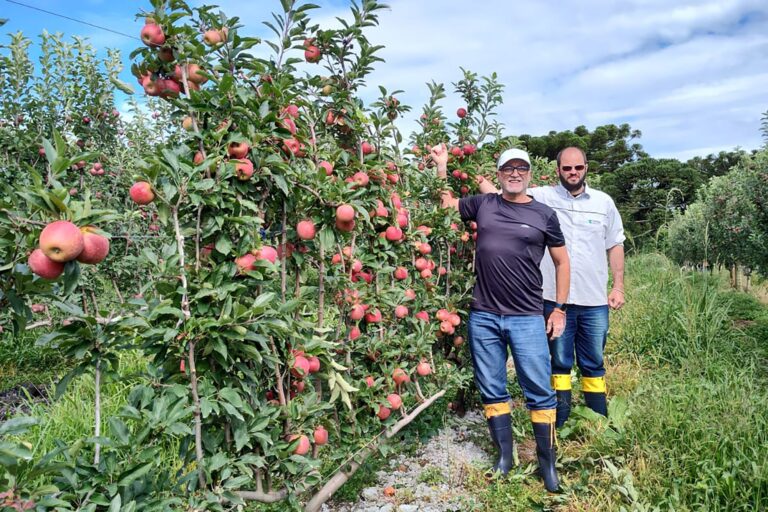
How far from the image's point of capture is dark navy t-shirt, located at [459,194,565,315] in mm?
2984

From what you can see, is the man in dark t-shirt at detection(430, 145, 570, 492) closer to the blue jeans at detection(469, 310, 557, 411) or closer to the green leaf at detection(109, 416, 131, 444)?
the blue jeans at detection(469, 310, 557, 411)

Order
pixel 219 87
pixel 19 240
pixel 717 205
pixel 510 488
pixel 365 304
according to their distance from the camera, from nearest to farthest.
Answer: pixel 19 240
pixel 219 87
pixel 365 304
pixel 510 488
pixel 717 205

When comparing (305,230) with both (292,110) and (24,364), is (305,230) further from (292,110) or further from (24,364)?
(24,364)

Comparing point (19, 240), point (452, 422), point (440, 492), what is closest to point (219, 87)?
point (19, 240)

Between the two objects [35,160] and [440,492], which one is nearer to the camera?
[440,492]

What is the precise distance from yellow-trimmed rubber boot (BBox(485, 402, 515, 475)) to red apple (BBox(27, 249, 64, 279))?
255cm

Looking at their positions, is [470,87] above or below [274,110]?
above

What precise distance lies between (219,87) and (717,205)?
10.8m

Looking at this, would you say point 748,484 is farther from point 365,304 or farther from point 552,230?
point 365,304

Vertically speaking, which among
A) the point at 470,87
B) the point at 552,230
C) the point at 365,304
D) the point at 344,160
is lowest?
the point at 365,304

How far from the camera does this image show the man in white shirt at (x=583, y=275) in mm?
3328

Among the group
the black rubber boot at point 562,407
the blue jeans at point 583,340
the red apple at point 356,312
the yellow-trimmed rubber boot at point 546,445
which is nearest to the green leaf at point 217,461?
the red apple at point 356,312

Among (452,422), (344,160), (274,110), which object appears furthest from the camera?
(452,422)

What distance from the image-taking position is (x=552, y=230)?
3.08 meters
